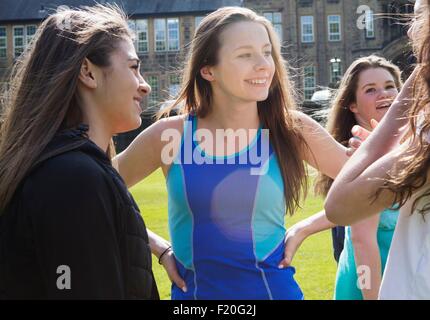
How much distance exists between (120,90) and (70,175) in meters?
0.63

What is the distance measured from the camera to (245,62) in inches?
124

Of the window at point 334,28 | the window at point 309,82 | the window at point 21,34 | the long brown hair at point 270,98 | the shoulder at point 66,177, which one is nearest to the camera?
the shoulder at point 66,177

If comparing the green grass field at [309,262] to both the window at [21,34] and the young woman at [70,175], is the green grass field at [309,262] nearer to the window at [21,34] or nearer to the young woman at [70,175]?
the young woman at [70,175]

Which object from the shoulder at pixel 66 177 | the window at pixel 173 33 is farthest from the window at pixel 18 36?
the shoulder at pixel 66 177

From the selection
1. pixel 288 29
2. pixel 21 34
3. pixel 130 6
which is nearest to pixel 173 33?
pixel 130 6

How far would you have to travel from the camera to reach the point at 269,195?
294cm

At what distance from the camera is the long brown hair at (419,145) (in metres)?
1.80

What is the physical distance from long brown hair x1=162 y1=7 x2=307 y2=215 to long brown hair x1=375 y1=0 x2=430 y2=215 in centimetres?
119

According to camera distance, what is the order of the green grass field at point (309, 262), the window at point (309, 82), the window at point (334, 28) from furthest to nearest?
the window at point (309, 82)
the window at point (334, 28)
the green grass field at point (309, 262)

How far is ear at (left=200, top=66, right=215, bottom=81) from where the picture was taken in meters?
3.30

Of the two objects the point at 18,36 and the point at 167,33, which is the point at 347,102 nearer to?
the point at 167,33

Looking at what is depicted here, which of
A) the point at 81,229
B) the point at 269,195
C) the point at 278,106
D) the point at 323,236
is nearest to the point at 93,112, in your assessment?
the point at 81,229

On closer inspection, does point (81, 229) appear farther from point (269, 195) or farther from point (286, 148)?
point (286, 148)

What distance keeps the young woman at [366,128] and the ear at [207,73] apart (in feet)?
2.76
